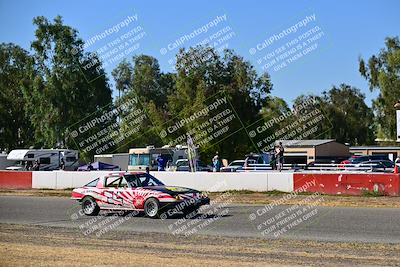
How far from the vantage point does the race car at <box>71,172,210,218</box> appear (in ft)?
55.7

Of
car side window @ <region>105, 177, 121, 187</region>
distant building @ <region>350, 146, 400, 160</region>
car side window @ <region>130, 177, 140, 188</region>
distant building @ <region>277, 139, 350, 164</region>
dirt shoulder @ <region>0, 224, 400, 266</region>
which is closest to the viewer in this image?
dirt shoulder @ <region>0, 224, 400, 266</region>

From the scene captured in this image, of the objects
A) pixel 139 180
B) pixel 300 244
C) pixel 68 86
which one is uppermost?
pixel 68 86

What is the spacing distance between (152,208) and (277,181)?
884cm

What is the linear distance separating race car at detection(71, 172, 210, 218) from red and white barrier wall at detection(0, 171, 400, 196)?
756 cm

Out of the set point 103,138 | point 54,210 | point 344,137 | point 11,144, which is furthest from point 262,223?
point 344,137

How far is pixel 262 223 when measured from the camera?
15492 millimetres

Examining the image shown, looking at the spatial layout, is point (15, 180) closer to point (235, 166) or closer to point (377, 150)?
point (235, 166)

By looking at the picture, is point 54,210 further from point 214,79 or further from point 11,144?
point 11,144

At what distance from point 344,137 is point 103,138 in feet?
124

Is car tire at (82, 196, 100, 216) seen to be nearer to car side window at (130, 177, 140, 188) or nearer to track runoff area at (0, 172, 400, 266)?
track runoff area at (0, 172, 400, 266)

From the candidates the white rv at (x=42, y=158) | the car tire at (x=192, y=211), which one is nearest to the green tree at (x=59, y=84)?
the white rv at (x=42, y=158)

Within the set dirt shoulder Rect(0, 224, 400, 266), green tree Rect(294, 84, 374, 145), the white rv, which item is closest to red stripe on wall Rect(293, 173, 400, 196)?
dirt shoulder Rect(0, 224, 400, 266)

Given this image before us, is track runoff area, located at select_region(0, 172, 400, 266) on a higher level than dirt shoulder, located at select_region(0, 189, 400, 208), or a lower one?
lower

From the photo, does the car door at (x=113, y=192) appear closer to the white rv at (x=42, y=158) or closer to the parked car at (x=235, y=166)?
the parked car at (x=235, y=166)
